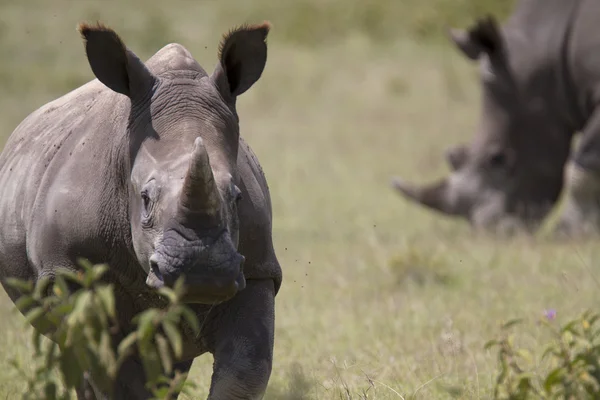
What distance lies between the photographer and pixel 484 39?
11078 mm

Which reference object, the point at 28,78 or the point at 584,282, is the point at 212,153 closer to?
the point at 584,282

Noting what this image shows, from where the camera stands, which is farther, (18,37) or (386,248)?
(18,37)

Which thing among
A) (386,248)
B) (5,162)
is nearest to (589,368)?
(5,162)

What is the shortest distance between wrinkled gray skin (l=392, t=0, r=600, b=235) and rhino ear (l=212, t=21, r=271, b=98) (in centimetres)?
652

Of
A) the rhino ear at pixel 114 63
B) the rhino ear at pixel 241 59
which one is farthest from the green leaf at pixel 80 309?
the rhino ear at pixel 241 59

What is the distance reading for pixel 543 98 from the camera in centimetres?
1093

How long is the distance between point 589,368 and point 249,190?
55.1 inches

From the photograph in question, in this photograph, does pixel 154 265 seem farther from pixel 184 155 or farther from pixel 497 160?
pixel 497 160

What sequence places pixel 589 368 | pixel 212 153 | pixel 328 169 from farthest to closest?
pixel 328 169, pixel 212 153, pixel 589 368

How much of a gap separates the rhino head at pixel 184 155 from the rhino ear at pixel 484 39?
21.9 ft

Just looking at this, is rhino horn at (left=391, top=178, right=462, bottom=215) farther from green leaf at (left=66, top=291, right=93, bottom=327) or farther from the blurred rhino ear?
green leaf at (left=66, top=291, right=93, bottom=327)

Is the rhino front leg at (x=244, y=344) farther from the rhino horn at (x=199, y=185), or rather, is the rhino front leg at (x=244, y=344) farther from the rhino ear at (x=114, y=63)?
the rhino ear at (x=114, y=63)

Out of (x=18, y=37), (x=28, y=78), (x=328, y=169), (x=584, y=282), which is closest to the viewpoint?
(x=584, y=282)

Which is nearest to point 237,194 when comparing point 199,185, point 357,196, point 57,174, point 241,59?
point 199,185
